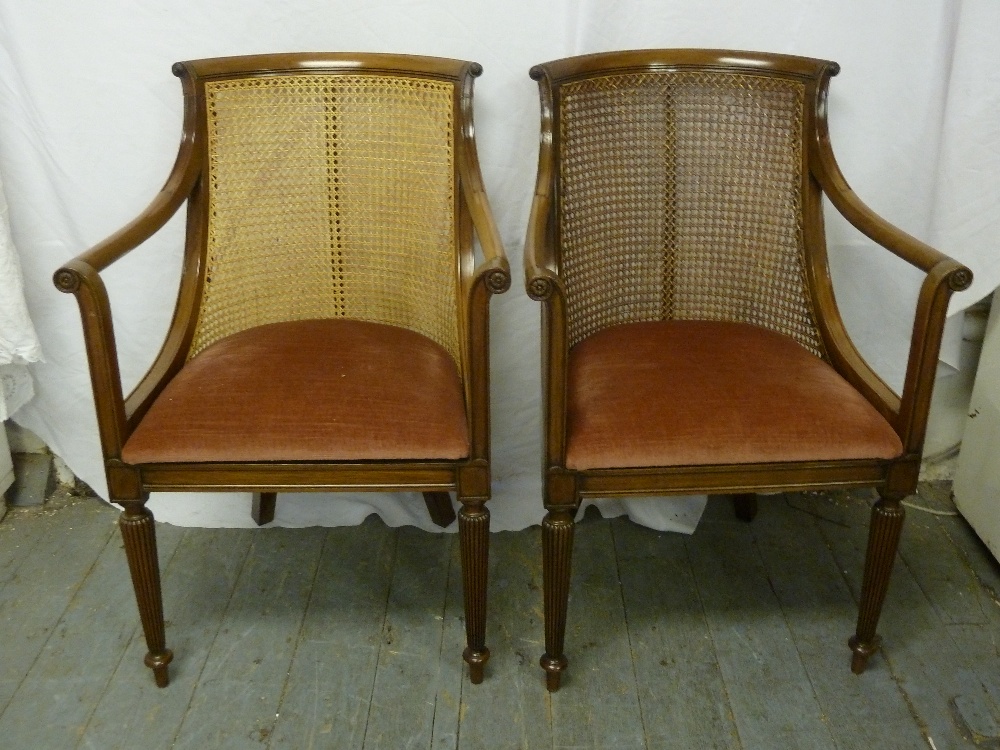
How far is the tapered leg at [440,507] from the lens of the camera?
6.44 ft

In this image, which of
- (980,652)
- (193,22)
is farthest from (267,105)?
(980,652)

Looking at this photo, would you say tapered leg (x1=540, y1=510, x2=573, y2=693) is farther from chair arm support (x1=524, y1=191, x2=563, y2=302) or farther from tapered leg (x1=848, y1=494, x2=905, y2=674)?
tapered leg (x1=848, y1=494, x2=905, y2=674)

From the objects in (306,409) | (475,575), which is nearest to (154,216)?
(306,409)

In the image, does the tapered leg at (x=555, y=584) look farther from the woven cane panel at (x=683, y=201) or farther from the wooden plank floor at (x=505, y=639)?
the woven cane panel at (x=683, y=201)

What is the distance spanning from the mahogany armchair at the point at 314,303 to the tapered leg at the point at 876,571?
0.61 meters

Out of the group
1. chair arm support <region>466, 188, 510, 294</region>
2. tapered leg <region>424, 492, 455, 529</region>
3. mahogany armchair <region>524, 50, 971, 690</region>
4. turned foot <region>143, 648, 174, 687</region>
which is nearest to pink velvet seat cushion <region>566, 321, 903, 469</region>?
mahogany armchair <region>524, 50, 971, 690</region>

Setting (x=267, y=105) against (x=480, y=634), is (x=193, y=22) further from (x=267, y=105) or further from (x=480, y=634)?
(x=480, y=634)

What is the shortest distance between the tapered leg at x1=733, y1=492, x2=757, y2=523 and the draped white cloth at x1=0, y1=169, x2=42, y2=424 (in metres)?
1.40

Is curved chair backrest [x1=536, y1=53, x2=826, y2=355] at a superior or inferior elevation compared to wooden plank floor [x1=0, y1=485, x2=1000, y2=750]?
superior

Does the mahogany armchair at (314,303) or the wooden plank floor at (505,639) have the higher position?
the mahogany armchair at (314,303)

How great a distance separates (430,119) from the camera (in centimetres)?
170

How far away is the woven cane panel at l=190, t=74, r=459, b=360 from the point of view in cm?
170

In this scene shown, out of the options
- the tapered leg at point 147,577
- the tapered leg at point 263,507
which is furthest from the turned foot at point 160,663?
the tapered leg at point 263,507

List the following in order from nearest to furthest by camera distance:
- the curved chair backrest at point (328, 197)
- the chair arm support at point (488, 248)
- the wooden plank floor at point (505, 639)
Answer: the chair arm support at point (488, 248) → the wooden plank floor at point (505, 639) → the curved chair backrest at point (328, 197)
